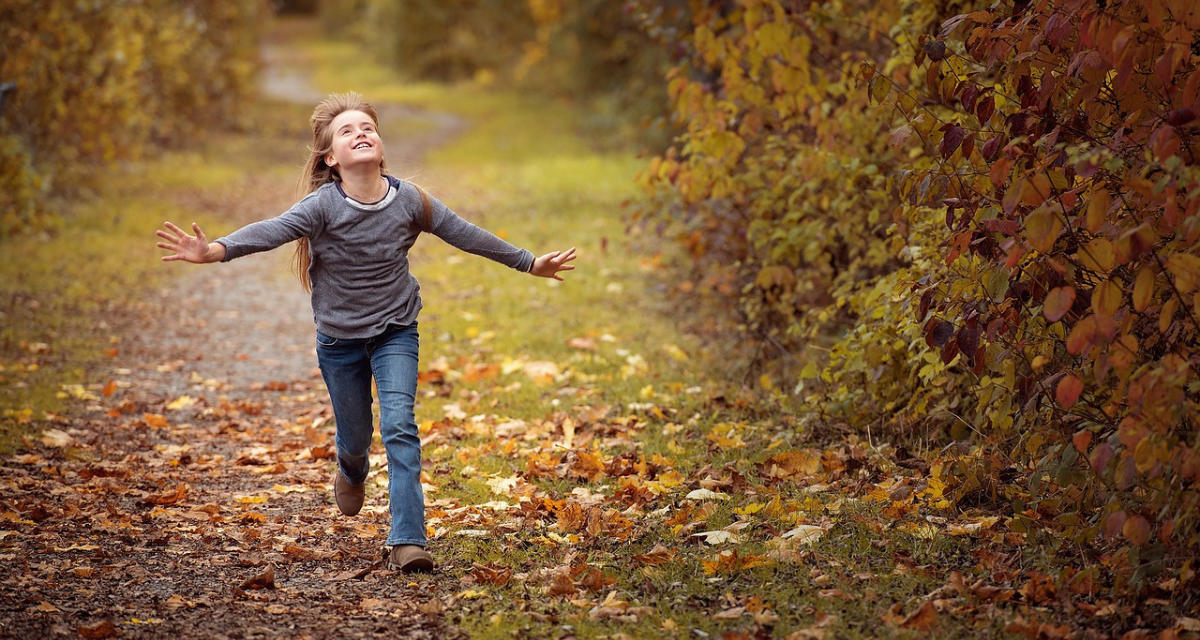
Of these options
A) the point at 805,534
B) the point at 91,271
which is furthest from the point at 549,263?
the point at 91,271

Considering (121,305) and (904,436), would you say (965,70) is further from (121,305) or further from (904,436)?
(121,305)

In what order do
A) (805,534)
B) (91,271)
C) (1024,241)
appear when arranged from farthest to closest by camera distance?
(91,271) → (805,534) → (1024,241)

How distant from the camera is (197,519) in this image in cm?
511

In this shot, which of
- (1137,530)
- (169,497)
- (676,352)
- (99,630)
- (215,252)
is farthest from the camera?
(676,352)

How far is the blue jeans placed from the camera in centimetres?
444

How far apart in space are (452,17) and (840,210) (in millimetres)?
37412

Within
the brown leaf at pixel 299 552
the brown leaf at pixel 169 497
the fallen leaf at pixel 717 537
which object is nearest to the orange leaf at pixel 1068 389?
the fallen leaf at pixel 717 537

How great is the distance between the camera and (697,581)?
412 cm

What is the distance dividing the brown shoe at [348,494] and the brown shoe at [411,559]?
0.65 meters

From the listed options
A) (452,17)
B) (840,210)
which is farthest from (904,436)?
(452,17)

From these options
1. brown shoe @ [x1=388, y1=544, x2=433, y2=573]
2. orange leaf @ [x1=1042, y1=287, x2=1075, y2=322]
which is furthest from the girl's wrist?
orange leaf @ [x1=1042, y1=287, x2=1075, y2=322]

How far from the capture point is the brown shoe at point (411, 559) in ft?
14.3

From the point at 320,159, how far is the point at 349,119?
24 centimetres

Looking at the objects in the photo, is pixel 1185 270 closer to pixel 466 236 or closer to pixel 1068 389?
pixel 1068 389
